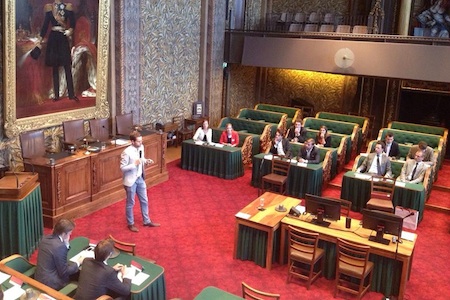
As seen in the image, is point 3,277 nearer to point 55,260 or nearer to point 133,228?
point 55,260

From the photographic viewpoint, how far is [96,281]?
4551 millimetres

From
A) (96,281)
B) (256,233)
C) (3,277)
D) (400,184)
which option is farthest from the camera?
(400,184)

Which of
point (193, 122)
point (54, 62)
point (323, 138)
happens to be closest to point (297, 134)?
point (323, 138)

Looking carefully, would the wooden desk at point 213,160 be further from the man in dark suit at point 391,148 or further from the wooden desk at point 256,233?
the wooden desk at point 256,233

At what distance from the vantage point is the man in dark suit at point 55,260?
4.86 metres

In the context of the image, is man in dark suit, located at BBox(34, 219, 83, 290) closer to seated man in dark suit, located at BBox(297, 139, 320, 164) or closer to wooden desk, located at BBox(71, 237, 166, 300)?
wooden desk, located at BBox(71, 237, 166, 300)

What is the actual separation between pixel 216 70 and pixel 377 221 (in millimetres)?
9130

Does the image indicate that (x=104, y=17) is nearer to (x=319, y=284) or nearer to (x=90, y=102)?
(x=90, y=102)

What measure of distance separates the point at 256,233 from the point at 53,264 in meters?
2.90

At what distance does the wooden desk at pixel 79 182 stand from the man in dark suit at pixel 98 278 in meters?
3.42

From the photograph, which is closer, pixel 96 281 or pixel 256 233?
pixel 96 281

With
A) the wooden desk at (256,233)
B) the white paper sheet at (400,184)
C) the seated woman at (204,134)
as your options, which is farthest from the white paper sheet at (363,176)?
the seated woman at (204,134)

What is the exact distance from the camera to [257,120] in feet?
45.4

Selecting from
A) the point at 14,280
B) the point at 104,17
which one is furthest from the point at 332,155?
the point at 14,280
